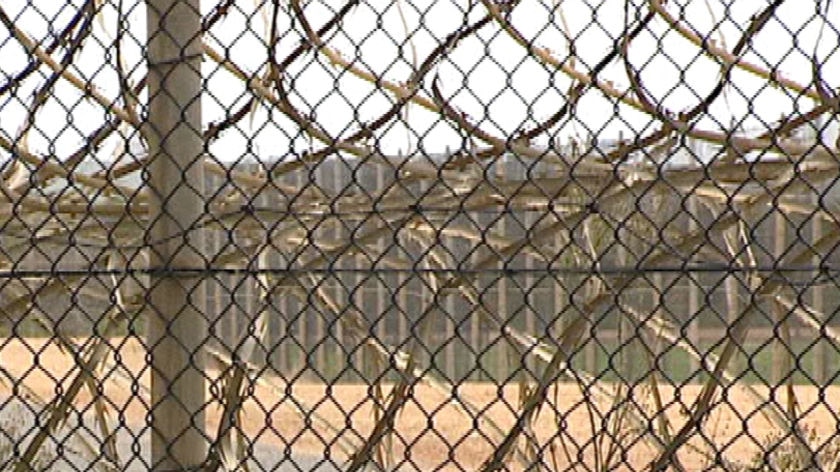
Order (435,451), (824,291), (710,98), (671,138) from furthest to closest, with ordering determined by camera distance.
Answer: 1. (435,451)
2. (824,291)
3. (671,138)
4. (710,98)

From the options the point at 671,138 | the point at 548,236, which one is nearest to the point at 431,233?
the point at 548,236

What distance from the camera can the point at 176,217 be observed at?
2.25 metres

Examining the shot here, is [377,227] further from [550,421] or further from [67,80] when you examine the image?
[550,421]

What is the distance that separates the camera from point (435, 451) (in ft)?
17.4

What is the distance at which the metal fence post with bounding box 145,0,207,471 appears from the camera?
88.0 inches

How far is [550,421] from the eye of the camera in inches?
164

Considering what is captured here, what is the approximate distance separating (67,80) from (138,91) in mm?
136

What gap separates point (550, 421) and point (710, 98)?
210 cm

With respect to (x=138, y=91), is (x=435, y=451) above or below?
above

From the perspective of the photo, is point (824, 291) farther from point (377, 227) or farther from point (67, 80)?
point (67, 80)

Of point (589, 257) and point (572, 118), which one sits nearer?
point (572, 118)

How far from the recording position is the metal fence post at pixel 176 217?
2.24 metres

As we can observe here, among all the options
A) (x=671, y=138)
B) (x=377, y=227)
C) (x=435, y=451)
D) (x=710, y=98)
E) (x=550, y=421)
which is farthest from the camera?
(x=435, y=451)

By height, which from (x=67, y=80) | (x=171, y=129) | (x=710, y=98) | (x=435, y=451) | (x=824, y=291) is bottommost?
(x=171, y=129)
